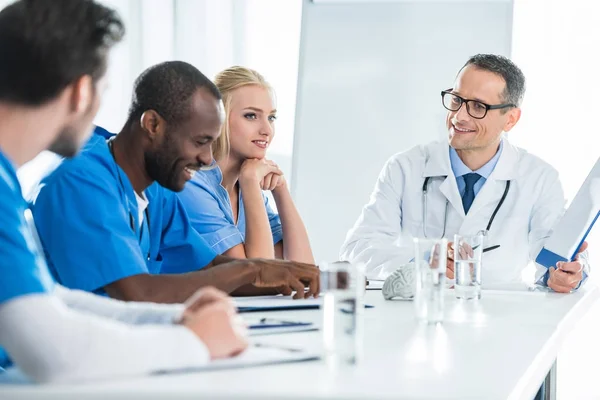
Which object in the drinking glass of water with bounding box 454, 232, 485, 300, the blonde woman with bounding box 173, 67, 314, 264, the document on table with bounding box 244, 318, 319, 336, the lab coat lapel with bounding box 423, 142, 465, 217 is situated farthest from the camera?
the lab coat lapel with bounding box 423, 142, 465, 217

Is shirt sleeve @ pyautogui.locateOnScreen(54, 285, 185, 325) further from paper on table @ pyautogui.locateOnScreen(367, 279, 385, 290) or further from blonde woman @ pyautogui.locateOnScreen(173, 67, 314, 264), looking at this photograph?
blonde woman @ pyautogui.locateOnScreen(173, 67, 314, 264)

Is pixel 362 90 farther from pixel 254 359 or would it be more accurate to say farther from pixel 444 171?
pixel 254 359

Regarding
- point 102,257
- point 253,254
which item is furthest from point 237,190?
point 102,257

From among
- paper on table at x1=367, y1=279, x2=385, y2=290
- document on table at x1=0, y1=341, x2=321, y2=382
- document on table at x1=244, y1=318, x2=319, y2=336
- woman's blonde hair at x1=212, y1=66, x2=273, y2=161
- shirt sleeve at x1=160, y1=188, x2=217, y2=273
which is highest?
woman's blonde hair at x1=212, y1=66, x2=273, y2=161

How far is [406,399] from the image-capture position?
3.38ft

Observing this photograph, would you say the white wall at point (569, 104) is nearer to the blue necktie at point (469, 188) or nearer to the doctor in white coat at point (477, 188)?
the doctor in white coat at point (477, 188)

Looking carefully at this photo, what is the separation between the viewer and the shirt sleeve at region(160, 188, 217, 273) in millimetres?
2357

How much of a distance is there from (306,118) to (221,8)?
2.62ft

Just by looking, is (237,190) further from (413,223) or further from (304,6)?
(304,6)

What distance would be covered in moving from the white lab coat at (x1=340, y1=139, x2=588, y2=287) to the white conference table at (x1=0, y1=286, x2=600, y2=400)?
1318 mm

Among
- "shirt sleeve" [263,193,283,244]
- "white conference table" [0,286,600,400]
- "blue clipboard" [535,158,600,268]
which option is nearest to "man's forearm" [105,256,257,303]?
"white conference table" [0,286,600,400]

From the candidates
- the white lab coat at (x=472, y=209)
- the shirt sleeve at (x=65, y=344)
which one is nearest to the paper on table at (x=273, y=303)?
the shirt sleeve at (x=65, y=344)

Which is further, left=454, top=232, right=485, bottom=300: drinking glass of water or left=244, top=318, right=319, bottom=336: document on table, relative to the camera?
left=454, top=232, right=485, bottom=300: drinking glass of water

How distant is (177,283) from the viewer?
1892mm
